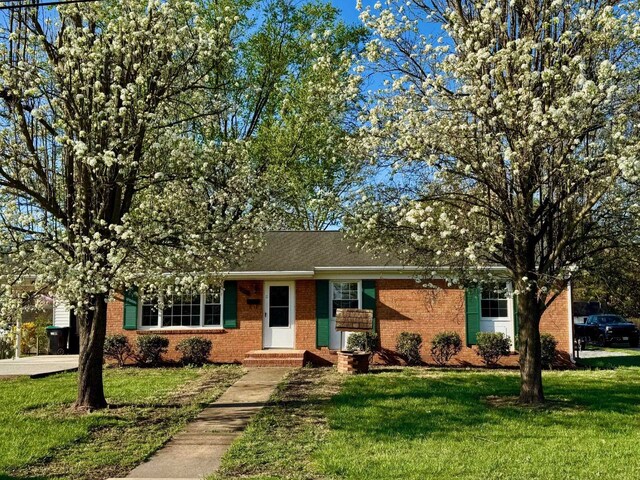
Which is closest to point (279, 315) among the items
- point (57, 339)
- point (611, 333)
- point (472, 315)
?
point (472, 315)

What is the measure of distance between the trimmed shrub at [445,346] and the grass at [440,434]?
10.4 ft

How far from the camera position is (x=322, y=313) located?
15648 millimetres

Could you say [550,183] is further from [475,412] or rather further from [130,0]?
[130,0]

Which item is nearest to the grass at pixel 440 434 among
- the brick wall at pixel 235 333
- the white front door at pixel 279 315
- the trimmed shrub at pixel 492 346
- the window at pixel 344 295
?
the trimmed shrub at pixel 492 346

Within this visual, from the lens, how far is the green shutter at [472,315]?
1536cm

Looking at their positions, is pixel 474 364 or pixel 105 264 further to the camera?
pixel 474 364

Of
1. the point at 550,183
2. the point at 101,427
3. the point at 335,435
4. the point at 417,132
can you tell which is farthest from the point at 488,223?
the point at 101,427

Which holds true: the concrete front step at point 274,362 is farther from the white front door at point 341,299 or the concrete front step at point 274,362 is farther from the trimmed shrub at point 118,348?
the trimmed shrub at point 118,348

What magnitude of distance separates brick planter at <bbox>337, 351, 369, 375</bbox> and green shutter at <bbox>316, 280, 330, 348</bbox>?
1683 mm

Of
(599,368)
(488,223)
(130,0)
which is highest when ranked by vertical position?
(130,0)

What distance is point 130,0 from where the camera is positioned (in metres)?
8.93

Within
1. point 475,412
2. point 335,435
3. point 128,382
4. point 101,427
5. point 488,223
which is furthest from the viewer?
point 128,382

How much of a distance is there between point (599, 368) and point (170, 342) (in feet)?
39.0

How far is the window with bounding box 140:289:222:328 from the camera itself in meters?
16.1
